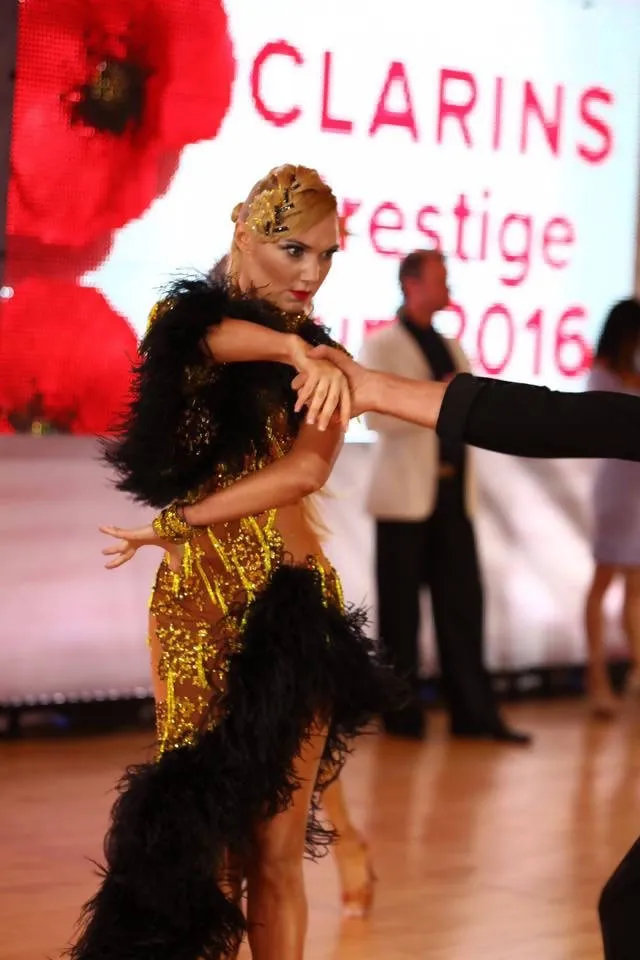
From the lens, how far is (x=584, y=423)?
7.61ft

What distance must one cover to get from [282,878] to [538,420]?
37.3 inches

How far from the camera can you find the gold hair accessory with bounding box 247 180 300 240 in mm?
2850

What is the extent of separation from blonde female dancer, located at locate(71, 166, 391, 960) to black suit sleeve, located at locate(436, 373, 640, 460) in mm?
324

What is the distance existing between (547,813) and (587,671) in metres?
2.38

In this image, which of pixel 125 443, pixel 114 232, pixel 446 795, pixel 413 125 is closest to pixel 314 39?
pixel 413 125

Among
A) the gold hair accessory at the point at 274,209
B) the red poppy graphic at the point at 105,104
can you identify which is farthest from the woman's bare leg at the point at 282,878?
the red poppy graphic at the point at 105,104

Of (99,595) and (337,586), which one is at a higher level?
(337,586)

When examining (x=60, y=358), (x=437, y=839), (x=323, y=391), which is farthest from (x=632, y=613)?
(x=323, y=391)

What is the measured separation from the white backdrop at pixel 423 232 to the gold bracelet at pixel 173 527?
2837 mm

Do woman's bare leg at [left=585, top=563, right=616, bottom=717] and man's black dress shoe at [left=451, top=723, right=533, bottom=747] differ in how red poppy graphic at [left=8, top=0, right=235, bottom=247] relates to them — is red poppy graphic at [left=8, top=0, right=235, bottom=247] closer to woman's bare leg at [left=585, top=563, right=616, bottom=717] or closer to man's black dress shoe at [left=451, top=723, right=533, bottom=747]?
man's black dress shoe at [left=451, top=723, right=533, bottom=747]

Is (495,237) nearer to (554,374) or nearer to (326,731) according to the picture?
(554,374)

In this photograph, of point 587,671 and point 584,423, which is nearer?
point 584,423

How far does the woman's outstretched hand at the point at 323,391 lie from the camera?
257cm

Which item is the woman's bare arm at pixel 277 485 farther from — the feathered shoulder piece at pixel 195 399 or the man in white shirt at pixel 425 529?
the man in white shirt at pixel 425 529
